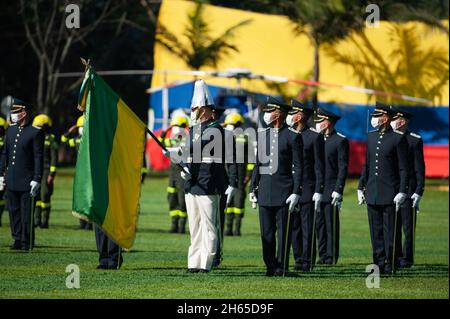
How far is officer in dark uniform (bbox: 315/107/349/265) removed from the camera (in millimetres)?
19469

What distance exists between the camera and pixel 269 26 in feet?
152

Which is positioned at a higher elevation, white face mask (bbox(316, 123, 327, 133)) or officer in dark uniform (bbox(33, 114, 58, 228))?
white face mask (bbox(316, 123, 327, 133))

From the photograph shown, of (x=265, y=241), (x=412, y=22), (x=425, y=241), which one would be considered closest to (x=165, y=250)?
(x=265, y=241)

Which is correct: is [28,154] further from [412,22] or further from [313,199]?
[412,22]

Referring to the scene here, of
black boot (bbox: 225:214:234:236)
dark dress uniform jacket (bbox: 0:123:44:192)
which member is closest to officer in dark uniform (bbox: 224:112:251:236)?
black boot (bbox: 225:214:234:236)

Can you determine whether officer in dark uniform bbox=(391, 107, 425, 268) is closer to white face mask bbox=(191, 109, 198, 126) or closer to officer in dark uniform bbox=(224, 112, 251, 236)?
white face mask bbox=(191, 109, 198, 126)

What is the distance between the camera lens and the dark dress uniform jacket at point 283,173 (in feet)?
55.6

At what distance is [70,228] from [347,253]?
5.96m

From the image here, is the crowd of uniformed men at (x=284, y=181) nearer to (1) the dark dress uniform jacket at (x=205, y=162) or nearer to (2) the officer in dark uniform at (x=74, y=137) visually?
(1) the dark dress uniform jacket at (x=205, y=162)

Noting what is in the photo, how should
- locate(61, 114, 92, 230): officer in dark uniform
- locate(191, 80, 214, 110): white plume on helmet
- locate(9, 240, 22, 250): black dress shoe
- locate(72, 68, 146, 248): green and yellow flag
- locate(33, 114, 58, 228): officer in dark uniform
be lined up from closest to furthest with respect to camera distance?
1. locate(72, 68, 146, 248): green and yellow flag
2. locate(191, 80, 214, 110): white plume on helmet
3. locate(9, 240, 22, 250): black dress shoe
4. locate(61, 114, 92, 230): officer in dark uniform
5. locate(33, 114, 58, 228): officer in dark uniform

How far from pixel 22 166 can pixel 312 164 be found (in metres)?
4.34

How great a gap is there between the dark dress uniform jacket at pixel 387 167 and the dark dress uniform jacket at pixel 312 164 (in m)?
0.79

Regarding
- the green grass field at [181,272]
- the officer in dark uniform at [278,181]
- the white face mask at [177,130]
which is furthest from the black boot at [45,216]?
the officer in dark uniform at [278,181]

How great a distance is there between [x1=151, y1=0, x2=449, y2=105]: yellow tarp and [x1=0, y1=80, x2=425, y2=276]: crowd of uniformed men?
24.3 m
